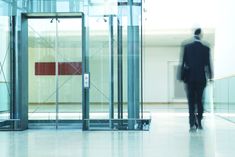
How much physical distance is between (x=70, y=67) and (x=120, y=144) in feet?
11.8

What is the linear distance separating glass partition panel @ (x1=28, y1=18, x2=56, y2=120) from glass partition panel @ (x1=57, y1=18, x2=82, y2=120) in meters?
0.16

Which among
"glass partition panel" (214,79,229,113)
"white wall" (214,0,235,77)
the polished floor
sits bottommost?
the polished floor

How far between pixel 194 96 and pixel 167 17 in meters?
10.8

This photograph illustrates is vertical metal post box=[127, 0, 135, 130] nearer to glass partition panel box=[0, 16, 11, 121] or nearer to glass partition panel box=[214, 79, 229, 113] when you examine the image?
glass partition panel box=[0, 16, 11, 121]

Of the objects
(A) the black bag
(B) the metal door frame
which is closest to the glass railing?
(A) the black bag

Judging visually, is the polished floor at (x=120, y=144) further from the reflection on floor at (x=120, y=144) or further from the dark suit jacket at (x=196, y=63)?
Result: the dark suit jacket at (x=196, y=63)

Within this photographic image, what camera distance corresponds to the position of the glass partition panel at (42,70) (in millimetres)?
9039

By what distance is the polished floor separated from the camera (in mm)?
4848

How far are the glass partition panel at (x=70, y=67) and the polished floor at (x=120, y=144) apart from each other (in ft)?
→ 5.69

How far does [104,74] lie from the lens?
834 cm

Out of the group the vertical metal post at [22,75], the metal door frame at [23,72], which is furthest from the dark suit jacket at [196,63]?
the vertical metal post at [22,75]

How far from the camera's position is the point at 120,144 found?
5.72 meters

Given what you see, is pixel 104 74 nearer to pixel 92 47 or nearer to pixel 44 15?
pixel 92 47

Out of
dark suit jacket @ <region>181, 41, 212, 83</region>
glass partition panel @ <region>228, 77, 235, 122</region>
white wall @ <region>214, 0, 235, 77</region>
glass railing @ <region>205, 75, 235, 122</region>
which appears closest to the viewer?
dark suit jacket @ <region>181, 41, 212, 83</region>
